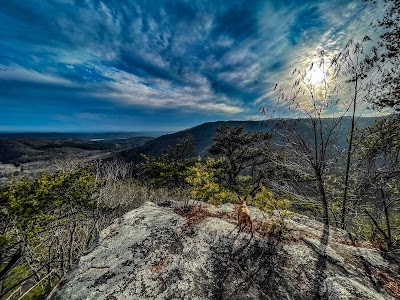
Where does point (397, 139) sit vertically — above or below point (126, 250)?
above

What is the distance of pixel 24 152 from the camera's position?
418ft

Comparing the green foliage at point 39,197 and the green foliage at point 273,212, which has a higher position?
the green foliage at point 273,212

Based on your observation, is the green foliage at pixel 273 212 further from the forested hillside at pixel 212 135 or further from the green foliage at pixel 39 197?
the green foliage at pixel 39 197

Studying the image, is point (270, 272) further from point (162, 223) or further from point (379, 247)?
point (379, 247)

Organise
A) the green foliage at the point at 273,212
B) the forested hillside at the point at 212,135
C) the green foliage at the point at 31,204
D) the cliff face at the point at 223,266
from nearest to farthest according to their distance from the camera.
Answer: the cliff face at the point at 223,266, the green foliage at the point at 273,212, the green foliage at the point at 31,204, the forested hillside at the point at 212,135

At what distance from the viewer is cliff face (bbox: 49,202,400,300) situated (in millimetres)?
3391

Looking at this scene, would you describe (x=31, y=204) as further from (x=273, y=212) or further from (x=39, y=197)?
(x=273, y=212)

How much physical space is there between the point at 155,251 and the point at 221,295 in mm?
1563

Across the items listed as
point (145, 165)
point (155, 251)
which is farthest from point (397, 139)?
point (145, 165)

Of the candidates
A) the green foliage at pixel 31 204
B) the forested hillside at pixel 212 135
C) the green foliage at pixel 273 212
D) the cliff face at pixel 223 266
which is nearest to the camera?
the cliff face at pixel 223 266

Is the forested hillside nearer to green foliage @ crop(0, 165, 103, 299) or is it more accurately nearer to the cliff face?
the cliff face

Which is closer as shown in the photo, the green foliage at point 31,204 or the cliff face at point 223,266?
the cliff face at point 223,266

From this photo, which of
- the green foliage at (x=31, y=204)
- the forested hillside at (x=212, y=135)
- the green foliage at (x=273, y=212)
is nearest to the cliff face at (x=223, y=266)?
the green foliage at (x=273, y=212)

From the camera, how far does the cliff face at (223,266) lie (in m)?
3.39
